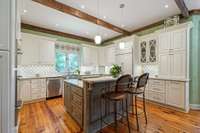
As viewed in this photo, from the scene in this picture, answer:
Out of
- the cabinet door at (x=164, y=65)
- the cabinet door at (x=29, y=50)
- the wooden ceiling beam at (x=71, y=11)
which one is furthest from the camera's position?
the cabinet door at (x=29, y=50)

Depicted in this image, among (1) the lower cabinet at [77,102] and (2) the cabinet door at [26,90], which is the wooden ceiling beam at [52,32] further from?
(1) the lower cabinet at [77,102]

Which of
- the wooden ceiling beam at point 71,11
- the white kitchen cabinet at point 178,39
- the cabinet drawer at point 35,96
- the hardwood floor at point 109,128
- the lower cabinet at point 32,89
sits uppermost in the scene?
the wooden ceiling beam at point 71,11

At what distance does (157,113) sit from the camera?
140 inches

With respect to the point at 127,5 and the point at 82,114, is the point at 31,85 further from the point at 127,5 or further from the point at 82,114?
the point at 127,5

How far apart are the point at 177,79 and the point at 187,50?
91 cm

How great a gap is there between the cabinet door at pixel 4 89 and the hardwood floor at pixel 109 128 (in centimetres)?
157

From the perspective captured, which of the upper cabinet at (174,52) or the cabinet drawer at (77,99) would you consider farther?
the upper cabinet at (174,52)

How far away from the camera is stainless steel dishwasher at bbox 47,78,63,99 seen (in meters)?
5.00

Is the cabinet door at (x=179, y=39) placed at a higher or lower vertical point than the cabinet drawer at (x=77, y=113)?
higher

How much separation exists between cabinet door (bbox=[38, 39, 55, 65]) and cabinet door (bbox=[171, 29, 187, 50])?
4.55 meters

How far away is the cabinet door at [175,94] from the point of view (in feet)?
12.0

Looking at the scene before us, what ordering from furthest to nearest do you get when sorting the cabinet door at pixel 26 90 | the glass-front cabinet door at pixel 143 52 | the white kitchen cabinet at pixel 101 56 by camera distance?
the white kitchen cabinet at pixel 101 56 < the glass-front cabinet door at pixel 143 52 < the cabinet door at pixel 26 90

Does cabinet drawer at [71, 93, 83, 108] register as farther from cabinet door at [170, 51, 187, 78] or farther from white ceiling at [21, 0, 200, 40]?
cabinet door at [170, 51, 187, 78]

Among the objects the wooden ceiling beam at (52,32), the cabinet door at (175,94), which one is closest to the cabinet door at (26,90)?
the wooden ceiling beam at (52,32)
